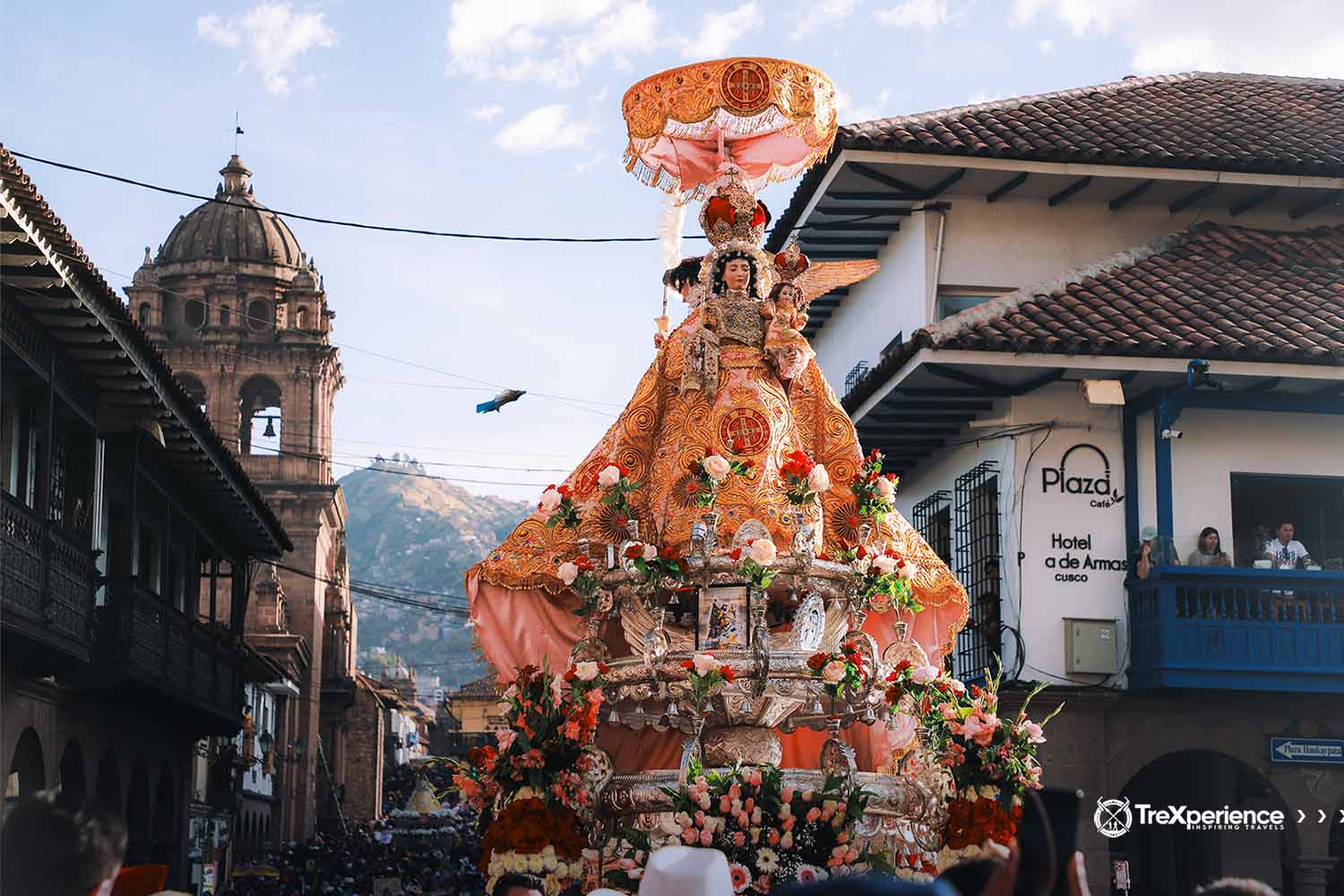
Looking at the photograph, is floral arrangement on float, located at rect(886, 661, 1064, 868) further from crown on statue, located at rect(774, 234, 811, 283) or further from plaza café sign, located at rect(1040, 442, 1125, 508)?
plaza café sign, located at rect(1040, 442, 1125, 508)

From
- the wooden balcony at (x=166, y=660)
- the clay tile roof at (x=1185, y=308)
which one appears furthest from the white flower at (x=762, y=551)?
the wooden balcony at (x=166, y=660)

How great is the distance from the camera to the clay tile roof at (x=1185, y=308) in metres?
18.2

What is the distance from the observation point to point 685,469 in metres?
13.0

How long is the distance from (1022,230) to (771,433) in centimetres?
916

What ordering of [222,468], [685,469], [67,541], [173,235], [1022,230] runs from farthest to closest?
[173,235] → [222,468] → [1022,230] → [67,541] → [685,469]

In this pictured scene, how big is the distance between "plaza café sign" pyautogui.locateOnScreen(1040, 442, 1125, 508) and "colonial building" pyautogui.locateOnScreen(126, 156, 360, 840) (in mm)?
39860

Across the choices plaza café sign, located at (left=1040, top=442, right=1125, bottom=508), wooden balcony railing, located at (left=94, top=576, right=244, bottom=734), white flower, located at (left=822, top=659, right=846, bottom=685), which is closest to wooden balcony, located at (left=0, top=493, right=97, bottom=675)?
wooden balcony railing, located at (left=94, top=576, right=244, bottom=734)

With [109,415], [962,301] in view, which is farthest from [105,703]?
[962,301]

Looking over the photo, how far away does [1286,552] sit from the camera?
61.3 feet

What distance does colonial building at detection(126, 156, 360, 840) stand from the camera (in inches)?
2269

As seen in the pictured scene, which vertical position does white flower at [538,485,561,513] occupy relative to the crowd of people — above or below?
above

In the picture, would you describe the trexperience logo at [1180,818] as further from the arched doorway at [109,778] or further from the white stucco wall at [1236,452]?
the arched doorway at [109,778]

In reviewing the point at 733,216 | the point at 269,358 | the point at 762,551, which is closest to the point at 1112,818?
the point at 762,551

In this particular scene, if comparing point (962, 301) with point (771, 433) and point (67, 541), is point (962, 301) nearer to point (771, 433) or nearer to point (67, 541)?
point (771, 433)
